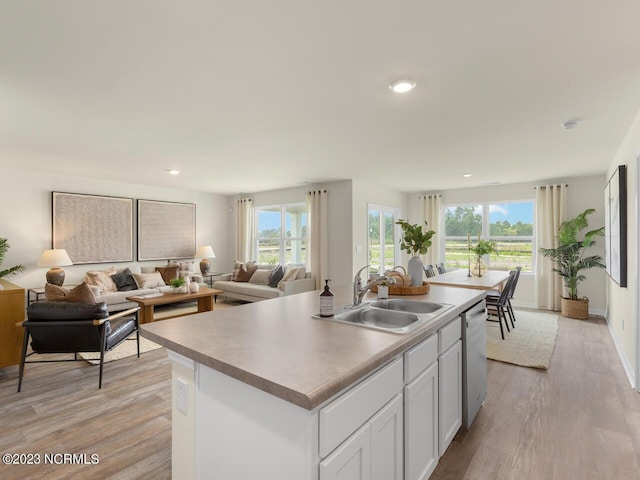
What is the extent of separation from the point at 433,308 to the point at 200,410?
1511 millimetres

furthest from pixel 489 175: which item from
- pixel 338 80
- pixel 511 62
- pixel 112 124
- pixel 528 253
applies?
pixel 112 124

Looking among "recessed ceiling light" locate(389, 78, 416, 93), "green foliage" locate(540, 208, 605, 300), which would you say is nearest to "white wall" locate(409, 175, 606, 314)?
"green foliage" locate(540, 208, 605, 300)

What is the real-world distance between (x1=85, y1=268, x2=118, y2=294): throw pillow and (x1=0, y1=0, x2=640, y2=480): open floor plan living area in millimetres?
70

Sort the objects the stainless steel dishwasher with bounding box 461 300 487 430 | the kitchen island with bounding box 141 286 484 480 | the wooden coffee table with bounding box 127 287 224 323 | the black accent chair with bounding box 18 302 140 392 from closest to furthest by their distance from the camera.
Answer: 1. the kitchen island with bounding box 141 286 484 480
2. the stainless steel dishwasher with bounding box 461 300 487 430
3. the black accent chair with bounding box 18 302 140 392
4. the wooden coffee table with bounding box 127 287 224 323

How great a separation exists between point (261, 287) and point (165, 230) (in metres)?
2.36

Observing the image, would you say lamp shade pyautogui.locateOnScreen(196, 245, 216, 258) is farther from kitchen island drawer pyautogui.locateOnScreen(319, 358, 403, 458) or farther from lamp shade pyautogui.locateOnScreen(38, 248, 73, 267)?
kitchen island drawer pyautogui.locateOnScreen(319, 358, 403, 458)

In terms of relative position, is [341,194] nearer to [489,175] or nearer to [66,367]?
[489,175]

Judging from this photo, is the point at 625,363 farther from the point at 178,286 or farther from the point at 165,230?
the point at 165,230

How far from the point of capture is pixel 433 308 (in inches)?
86.6

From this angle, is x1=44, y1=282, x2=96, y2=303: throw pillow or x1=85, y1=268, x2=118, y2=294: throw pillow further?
x1=85, y1=268, x2=118, y2=294: throw pillow

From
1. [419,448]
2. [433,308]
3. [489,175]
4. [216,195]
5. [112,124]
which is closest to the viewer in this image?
[419,448]

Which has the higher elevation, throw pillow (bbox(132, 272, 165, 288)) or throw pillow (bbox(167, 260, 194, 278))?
throw pillow (bbox(167, 260, 194, 278))

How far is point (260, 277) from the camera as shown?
22.2 feet

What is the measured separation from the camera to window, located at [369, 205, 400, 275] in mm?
6684
